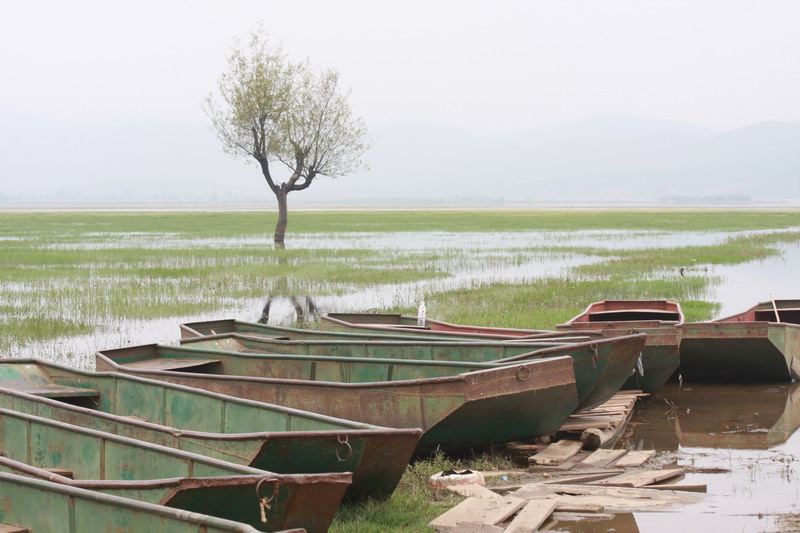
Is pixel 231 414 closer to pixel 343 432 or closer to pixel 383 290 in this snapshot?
pixel 343 432

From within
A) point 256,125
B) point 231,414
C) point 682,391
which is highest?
point 256,125

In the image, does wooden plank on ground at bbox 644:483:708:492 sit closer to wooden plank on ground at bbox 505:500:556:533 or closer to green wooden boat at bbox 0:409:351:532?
wooden plank on ground at bbox 505:500:556:533

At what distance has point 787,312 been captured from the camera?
55.9ft

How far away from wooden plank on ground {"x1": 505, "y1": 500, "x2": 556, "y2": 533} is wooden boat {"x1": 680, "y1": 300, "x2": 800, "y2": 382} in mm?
6766

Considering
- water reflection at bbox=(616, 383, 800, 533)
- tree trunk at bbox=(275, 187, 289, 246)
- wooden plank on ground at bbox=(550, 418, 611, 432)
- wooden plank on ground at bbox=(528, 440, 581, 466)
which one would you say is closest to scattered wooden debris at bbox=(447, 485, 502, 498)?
water reflection at bbox=(616, 383, 800, 533)

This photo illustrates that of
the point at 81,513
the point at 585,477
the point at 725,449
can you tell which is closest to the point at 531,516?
the point at 585,477

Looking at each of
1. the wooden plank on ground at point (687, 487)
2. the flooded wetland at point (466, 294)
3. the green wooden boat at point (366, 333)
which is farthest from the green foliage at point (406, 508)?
the green wooden boat at point (366, 333)

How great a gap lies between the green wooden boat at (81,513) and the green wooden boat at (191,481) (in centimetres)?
13

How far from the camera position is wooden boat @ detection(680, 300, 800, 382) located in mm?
14039

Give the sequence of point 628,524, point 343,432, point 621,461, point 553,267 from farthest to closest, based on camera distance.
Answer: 1. point 553,267
2. point 621,461
3. point 628,524
4. point 343,432

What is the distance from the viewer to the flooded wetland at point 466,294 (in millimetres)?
9172

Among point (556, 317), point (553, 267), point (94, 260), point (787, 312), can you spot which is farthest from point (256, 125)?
point (787, 312)

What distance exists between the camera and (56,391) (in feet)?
33.1

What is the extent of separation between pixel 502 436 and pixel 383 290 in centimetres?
1700
